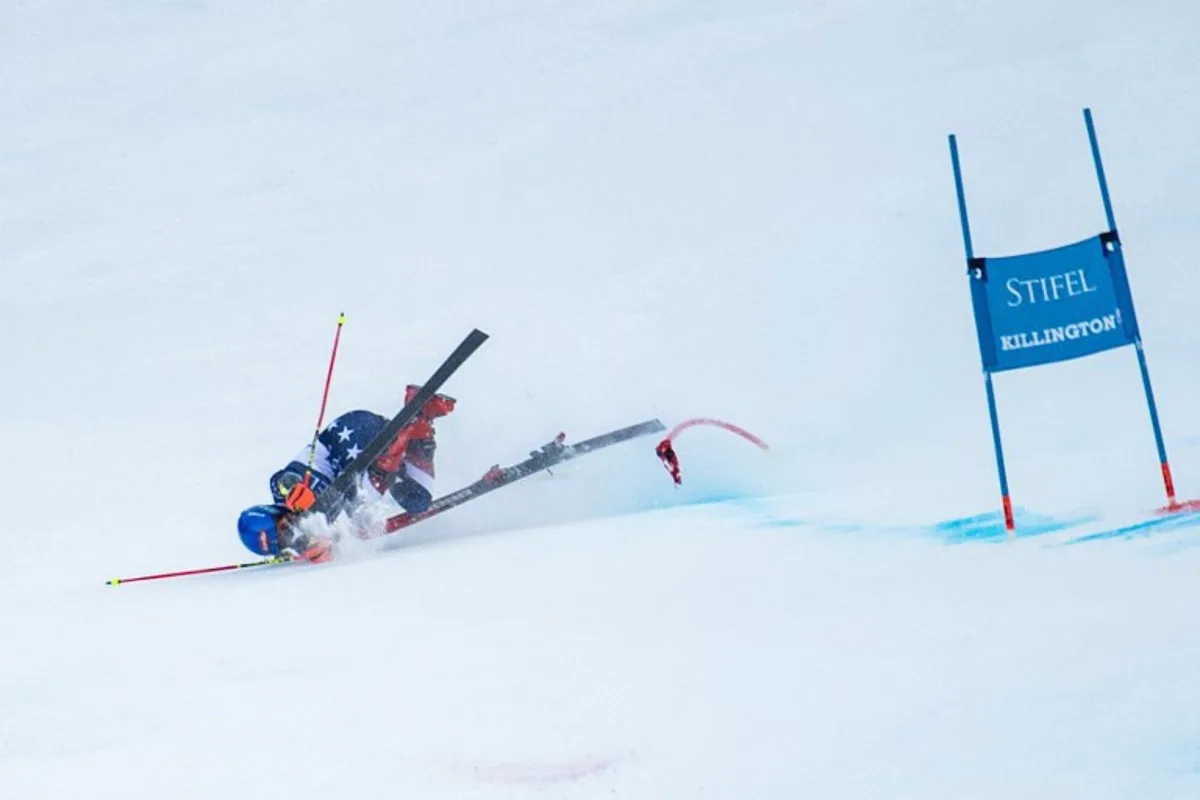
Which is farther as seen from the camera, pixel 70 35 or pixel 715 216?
pixel 70 35

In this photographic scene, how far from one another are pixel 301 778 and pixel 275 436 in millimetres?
8232

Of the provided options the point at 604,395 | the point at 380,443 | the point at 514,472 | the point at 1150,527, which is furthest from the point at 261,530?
the point at 1150,527

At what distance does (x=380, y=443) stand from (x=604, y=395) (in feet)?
8.66

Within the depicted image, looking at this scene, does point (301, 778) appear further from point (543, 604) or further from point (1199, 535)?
point (1199, 535)

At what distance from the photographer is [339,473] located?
7066 millimetres

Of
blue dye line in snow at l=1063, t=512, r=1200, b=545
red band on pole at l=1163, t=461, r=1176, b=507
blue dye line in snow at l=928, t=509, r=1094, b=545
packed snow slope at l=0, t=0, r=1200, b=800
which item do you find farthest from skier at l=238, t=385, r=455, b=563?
red band on pole at l=1163, t=461, r=1176, b=507

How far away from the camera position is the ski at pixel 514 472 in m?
7.21

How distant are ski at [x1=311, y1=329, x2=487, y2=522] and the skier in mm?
63

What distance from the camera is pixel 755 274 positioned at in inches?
532

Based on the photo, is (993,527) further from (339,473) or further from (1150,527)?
(339,473)

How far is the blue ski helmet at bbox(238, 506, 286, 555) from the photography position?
674 cm

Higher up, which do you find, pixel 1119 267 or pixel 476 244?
pixel 476 244

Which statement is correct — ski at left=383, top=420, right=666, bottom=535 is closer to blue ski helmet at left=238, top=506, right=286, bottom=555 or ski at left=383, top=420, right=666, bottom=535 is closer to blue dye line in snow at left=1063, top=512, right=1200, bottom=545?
blue ski helmet at left=238, top=506, right=286, bottom=555

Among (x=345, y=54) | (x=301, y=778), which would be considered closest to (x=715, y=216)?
(x=345, y=54)
